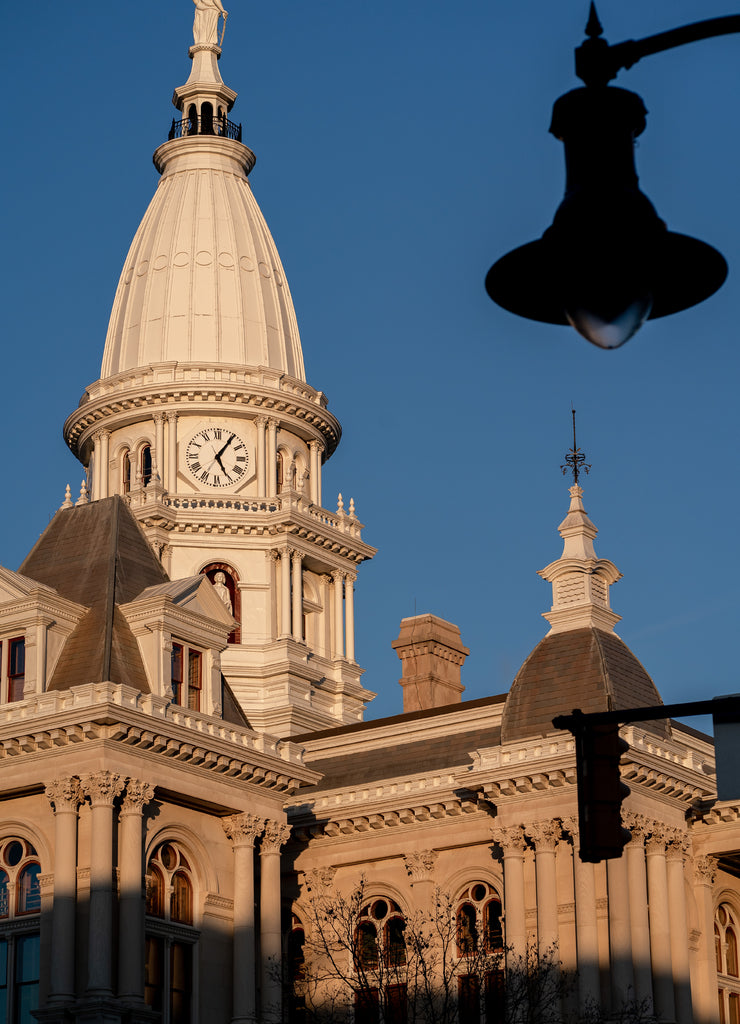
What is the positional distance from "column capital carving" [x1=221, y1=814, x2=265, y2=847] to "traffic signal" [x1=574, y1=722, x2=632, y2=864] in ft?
109

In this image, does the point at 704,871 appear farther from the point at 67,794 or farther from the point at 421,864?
the point at 67,794

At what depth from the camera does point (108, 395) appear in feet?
241

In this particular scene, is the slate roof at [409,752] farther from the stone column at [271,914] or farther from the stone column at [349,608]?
the stone column at [349,608]

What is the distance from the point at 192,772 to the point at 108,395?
30129 mm

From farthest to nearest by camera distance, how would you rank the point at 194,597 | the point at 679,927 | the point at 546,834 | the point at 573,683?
the point at 573,683 → the point at 679,927 → the point at 194,597 → the point at 546,834

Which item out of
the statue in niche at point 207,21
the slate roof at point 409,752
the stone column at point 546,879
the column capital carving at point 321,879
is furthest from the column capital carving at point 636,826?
the statue in niche at point 207,21

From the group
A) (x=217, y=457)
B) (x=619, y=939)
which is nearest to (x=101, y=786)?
(x=619, y=939)

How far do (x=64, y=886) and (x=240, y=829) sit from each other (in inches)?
234

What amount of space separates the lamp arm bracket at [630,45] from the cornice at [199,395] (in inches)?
2457

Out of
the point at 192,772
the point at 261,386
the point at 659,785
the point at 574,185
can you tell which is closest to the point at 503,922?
the point at 659,785

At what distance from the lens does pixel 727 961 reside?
54.2 meters

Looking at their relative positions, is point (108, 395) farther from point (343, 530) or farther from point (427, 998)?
point (427, 998)

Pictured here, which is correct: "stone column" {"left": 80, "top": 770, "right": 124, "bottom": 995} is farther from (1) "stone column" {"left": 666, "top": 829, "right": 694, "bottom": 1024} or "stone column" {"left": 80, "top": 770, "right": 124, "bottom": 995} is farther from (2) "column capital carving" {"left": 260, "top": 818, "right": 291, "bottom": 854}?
(1) "stone column" {"left": 666, "top": 829, "right": 694, "bottom": 1024}

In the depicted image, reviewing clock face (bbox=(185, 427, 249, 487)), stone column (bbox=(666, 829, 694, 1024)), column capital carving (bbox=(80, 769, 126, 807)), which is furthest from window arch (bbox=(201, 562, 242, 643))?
column capital carving (bbox=(80, 769, 126, 807))
